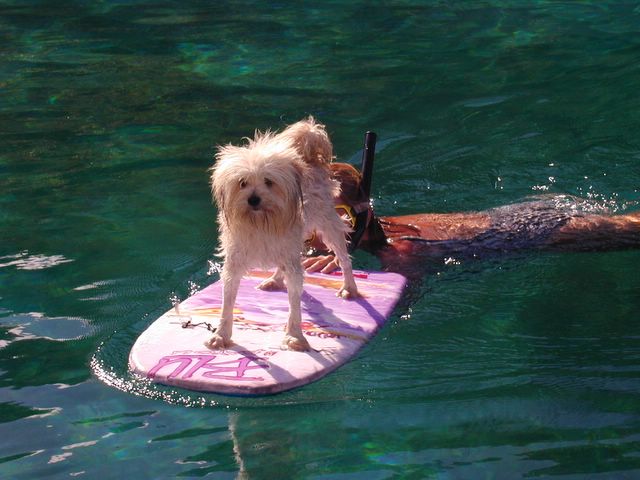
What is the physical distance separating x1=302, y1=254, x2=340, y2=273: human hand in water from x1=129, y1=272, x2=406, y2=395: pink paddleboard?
4.8 inches

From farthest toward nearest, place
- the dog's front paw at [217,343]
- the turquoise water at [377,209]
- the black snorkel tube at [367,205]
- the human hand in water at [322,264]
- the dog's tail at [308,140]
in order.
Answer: the human hand in water at [322,264] < the black snorkel tube at [367,205] < the dog's tail at [308,140] < the dog's front paw at [217,343] < the turquoise water at [377,209]

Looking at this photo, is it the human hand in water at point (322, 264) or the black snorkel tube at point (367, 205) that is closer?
the black snorkel tube at point (367, 205)

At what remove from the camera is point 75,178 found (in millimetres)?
9555

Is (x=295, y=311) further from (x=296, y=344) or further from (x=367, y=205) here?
(x=367, y=205)

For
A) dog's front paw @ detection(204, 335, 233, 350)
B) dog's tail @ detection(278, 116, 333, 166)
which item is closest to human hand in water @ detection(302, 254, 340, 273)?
dog's tail @ detection(278, 116, 333, 166)

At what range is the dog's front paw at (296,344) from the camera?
19.7 feet

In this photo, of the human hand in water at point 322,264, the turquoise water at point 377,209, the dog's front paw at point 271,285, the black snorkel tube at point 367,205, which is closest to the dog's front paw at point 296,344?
the turquoise water at point 377,209

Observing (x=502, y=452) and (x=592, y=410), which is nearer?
(x=502, y=452)

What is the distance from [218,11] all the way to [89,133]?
5436 millimetres

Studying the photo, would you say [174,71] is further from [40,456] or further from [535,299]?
[40,456]

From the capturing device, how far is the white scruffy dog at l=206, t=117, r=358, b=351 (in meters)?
5.34

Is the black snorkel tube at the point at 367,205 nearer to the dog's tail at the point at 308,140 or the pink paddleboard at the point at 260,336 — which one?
the pink paddleboard at the point at 260,336

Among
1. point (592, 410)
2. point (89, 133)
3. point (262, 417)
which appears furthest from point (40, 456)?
point (89, 133)

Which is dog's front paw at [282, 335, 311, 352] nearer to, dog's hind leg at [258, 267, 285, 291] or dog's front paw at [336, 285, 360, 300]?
dog's front paw at [336, 285, 360, 300]
